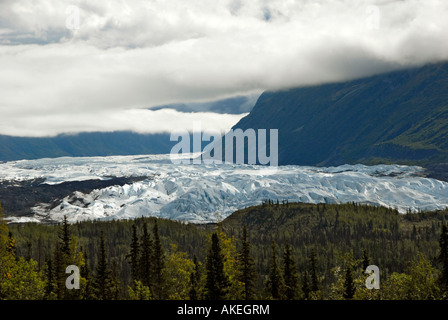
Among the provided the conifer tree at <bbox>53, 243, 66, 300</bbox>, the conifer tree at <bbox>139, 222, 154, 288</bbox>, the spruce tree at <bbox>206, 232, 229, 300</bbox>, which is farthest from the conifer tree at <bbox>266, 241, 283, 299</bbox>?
the conifer tree at <bbox>53, 243, 66, 300</bbox>

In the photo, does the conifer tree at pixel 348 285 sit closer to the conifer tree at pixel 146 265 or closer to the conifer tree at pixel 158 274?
the conifer tree at pixel 158 274

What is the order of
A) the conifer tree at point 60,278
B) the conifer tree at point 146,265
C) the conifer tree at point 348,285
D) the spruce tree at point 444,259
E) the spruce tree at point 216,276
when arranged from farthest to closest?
the conifer tree at point 146,265 < the conifer tree at point 60,278 < the conifer tree at point 348,285 < the spruce tree at point 216,276 < the spruce tree at point 444,259

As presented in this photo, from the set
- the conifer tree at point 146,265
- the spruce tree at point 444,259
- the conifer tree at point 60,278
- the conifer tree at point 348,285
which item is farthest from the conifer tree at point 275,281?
the conifer tree at point 60,278

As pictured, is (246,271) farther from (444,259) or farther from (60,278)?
(60,278)

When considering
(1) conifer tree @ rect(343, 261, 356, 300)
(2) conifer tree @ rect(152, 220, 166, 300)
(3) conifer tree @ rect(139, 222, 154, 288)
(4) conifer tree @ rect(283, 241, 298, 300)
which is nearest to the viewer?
(1) conifer tree @ rect(343, 261, 356, 300)

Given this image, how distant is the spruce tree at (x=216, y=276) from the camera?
62.6 meters

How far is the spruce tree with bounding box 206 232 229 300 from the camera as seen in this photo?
62625 millimetres

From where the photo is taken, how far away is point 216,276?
6328 centimetres

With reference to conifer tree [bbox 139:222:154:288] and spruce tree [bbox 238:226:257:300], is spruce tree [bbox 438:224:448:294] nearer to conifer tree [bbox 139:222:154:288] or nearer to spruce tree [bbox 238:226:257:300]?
spruce tree [bbox 238:226:257:300]

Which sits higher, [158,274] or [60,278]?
[60,278]

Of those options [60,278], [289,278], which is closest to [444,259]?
[289,278]
